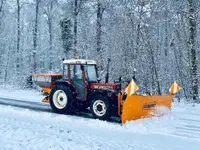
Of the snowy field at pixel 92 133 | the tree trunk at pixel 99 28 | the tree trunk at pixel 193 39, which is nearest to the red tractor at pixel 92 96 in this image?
the snowy field at pixel 92 133

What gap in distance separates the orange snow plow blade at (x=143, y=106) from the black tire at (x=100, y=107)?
79 centimetres

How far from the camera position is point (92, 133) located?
8234 mm

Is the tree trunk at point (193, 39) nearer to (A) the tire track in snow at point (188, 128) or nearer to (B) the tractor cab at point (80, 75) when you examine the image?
(A) the tire track in snow at point (188, 128)

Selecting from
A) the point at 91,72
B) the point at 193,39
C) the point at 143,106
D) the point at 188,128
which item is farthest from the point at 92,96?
the point at 193,39

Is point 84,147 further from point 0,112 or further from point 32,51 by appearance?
point 32,51

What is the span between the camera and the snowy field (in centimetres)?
696

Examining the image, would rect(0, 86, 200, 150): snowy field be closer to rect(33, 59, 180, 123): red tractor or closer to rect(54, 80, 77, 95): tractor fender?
rect(33, 59, 180, 123): red tractor

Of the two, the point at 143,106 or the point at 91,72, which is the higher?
the point at 91,72

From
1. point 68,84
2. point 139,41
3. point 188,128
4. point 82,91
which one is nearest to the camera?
point 188,128

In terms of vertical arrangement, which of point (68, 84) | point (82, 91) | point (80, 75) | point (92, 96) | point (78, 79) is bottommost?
point (92, 96)

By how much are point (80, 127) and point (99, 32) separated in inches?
521

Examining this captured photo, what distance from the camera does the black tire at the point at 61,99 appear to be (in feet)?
36.0

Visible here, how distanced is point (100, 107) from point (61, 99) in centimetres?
199

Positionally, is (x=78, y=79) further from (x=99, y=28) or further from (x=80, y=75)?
(x=99, y=28)
